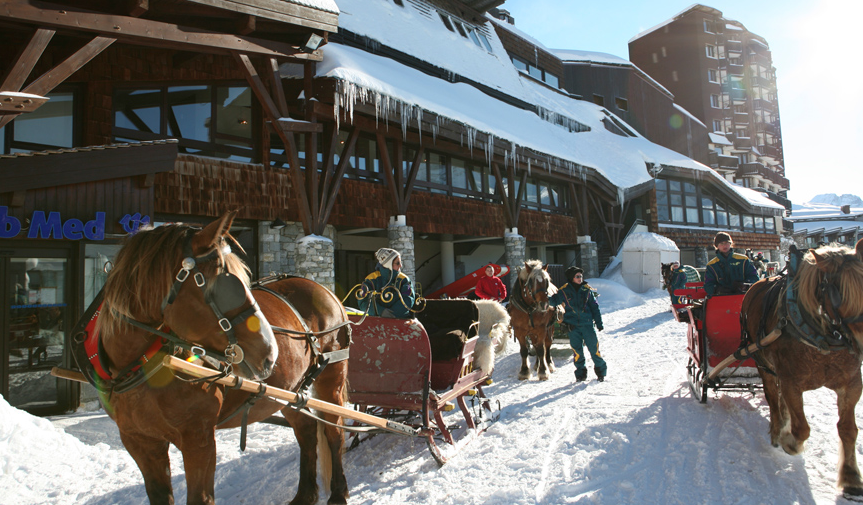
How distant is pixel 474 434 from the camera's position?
5207 mm

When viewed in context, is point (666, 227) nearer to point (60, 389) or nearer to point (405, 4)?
point (405, 4)

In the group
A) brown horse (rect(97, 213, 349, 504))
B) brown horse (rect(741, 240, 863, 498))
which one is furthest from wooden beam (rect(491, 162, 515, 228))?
brown horse (rect(97, 213, 349, 504))

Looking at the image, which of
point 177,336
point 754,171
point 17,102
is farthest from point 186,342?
point 754,171

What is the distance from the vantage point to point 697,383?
589cm

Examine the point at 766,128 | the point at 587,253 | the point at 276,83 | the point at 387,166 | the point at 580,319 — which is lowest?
the point at 580,319

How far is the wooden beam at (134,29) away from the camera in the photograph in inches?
254

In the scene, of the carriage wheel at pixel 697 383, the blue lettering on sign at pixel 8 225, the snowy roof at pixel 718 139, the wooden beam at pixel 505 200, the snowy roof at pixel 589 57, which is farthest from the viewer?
the snowy roof at pixel 718 139

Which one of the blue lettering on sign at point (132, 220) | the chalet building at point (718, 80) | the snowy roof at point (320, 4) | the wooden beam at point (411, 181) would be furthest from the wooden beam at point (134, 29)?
the chalet building at point (718, 80)

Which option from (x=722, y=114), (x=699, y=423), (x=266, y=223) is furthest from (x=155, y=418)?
(x=722, y=114)

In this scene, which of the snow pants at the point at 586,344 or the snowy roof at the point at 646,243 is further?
the snowy roof at the point at 646,243

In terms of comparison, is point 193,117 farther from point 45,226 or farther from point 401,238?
point 401,238

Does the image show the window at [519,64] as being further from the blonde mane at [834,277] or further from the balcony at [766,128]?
the balcony at [766,128]

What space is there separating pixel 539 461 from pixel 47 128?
9.76 meters

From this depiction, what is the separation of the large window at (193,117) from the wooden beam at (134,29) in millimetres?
2460
